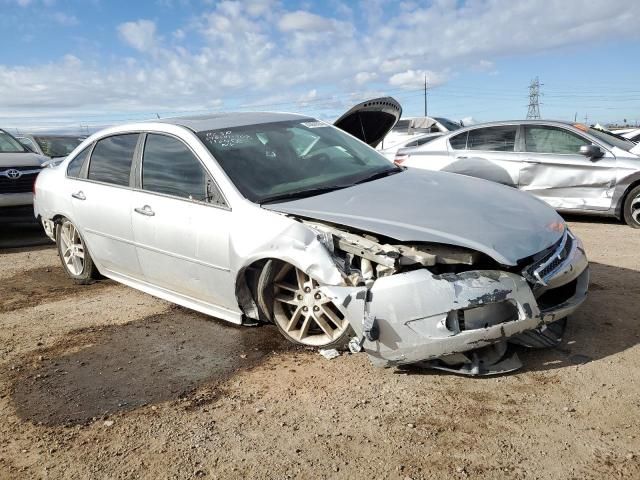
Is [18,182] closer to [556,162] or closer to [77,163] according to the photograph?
[77,163]

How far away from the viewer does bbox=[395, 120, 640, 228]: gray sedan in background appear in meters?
7.17

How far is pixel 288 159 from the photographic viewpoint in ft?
13.6

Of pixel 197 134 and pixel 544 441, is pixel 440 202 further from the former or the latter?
pixel 197 134

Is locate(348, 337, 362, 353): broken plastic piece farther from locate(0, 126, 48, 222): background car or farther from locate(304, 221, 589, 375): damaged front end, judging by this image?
locate(0, 126, 48, 222): background car

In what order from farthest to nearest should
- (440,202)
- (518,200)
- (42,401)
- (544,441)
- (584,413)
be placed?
(518,200)
(440,202)
(42,401)
(584,413)
(544,441)

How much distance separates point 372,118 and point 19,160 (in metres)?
5.59

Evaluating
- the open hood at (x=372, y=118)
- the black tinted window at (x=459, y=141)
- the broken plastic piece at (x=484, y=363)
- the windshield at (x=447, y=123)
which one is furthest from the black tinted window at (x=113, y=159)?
the windshield at (x=447, y=123)

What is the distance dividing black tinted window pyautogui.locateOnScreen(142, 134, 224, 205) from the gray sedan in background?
4.94 meters

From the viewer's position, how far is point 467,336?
2.96m

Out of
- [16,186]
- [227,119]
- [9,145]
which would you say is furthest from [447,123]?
[227,119]

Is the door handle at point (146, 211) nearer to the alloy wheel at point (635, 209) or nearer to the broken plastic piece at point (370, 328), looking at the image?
the broken plastic piece at point (370, 328)

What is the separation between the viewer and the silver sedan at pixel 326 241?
300cm

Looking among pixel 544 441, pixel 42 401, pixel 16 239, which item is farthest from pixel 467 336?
pixel 16 239

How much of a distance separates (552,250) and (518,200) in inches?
23.3
